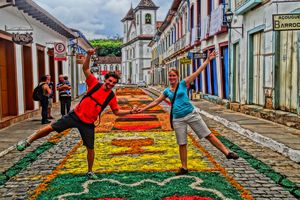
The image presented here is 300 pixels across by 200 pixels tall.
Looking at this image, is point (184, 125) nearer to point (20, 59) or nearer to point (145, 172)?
point (145, 172)

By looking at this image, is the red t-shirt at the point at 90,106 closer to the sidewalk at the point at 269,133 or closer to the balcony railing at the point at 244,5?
the sidewalk at the point at 269,133

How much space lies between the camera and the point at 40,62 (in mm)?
17281

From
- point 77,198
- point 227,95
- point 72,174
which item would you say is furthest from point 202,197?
point 227,95

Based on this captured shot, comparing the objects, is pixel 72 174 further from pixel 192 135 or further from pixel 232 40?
pixel 232 40

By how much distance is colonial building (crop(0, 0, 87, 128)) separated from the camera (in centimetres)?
1219

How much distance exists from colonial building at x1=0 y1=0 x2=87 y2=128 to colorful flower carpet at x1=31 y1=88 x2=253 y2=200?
473 centimetres

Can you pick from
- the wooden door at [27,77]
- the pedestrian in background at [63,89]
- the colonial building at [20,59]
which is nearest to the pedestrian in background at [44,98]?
the colonial building at [20,59]

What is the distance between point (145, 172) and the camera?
600cm

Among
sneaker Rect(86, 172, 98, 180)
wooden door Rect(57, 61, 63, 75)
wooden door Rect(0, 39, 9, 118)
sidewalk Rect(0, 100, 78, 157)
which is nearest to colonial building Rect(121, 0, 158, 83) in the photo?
wooden door Rect(57, 61, 63, 75)

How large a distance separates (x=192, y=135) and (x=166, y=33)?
3621cm

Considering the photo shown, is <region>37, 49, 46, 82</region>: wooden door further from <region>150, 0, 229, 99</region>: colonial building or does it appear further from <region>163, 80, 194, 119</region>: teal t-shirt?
<region>163, 80, 194, 119</region>: teal t-shirt

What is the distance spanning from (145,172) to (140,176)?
0.76ft

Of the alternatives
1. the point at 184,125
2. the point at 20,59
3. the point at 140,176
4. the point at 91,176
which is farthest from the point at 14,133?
the point at 184,125

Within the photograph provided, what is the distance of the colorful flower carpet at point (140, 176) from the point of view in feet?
16.2
